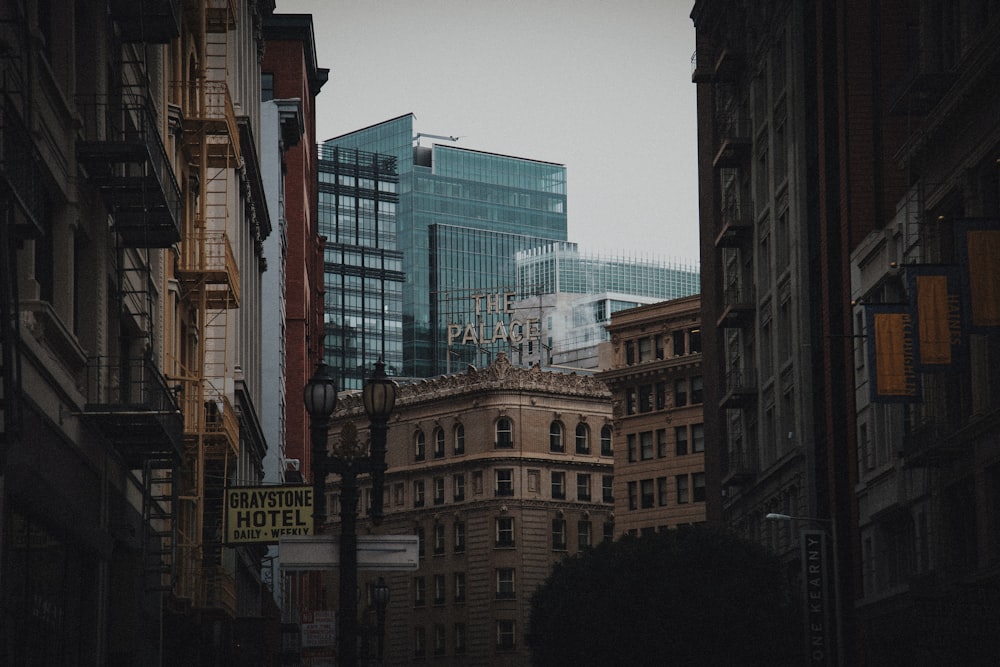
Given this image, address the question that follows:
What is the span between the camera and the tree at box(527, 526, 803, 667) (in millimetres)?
55844

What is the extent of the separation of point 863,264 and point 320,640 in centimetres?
2140

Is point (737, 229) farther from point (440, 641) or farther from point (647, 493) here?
point (440, 641)

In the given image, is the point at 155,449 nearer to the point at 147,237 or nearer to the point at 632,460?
the point at 147,237

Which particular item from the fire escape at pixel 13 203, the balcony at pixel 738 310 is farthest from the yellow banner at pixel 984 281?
the balcony at pixel 738 310

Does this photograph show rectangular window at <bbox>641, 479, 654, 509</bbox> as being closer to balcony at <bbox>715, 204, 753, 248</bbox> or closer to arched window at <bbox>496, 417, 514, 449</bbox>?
arched window at <bbox>496, 417, 514, 449</bbox>

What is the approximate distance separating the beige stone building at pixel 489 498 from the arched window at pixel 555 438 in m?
0.11

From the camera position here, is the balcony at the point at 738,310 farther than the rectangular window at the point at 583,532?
No

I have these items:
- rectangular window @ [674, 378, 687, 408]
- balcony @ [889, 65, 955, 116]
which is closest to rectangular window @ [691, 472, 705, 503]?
rectangular window @ [674, 378, 687, 408]

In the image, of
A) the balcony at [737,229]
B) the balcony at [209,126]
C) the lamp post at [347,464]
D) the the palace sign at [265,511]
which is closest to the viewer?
the lamp post at [347,464]

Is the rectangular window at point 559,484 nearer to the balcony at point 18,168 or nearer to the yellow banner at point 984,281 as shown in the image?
the yellow banner at point 984,281

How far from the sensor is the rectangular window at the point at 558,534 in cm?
13162

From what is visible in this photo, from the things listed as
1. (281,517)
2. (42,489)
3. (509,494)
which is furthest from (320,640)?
(509,494)

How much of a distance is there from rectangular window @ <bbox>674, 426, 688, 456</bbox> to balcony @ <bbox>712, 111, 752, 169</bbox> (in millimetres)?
35648

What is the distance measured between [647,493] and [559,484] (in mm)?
15497
